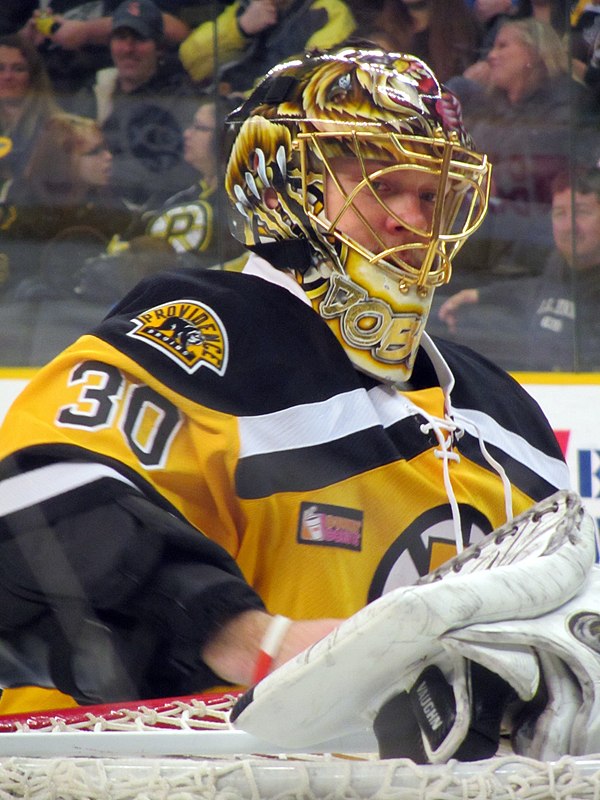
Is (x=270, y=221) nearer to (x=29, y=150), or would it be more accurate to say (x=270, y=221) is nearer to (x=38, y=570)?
(x=38, y=570)

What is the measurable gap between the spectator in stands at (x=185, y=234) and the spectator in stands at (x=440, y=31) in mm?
345

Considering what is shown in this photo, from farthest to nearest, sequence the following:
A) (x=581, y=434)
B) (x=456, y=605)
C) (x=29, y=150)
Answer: (x=29, y=150)
(x=581, y=434)
(x=456, y=605)

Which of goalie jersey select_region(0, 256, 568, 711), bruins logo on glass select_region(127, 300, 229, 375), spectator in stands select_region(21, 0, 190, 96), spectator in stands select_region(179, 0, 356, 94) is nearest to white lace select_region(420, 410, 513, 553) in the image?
goalie jersey select_region(0, 256, 568, 711)

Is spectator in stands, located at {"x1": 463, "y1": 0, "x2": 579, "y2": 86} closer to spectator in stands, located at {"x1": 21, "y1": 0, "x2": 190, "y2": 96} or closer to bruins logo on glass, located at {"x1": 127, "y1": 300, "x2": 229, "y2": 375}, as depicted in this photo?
spectator in stands, located at {"x1": 21, "y1": 0, "x2": 190, "y2": 96}

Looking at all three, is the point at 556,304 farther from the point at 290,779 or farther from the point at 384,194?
the point at 290,779

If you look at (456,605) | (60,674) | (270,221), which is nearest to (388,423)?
(270,221)

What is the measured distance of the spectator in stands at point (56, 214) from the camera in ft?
6.76

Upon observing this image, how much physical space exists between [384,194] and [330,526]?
1.17 feet

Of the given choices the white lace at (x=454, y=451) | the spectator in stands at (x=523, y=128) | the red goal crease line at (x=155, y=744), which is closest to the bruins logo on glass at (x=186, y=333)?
the white lace at (x=454, y=451)

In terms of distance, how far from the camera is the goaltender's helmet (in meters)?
1.36

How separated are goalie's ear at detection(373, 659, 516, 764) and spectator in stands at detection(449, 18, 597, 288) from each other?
1625 millimetres

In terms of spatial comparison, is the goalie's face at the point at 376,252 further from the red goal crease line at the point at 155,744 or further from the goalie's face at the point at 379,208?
the red goal crease line at the point at 155,744

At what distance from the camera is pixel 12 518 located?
1.12m

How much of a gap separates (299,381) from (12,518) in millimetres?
334
